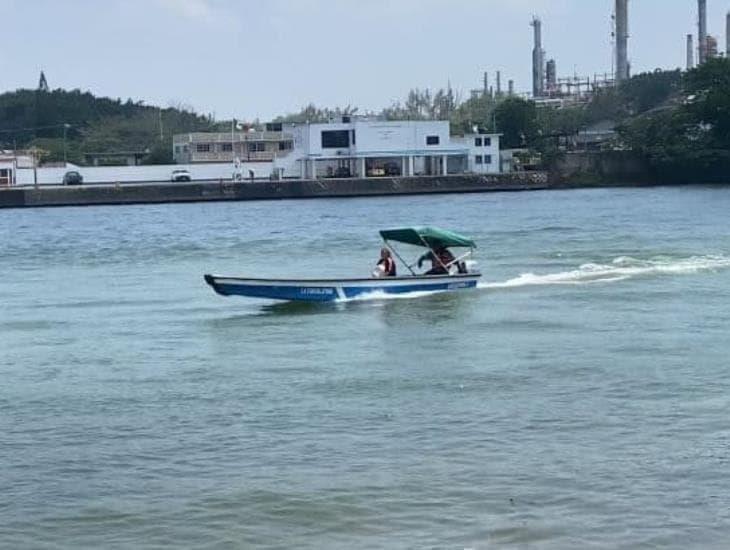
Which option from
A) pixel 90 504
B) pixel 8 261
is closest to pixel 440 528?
pixel 90 504

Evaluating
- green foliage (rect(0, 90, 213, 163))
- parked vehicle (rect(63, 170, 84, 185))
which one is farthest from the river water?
green foliage (rect(0, 90, 213, 163))

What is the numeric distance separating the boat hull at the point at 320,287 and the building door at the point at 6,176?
8977cm

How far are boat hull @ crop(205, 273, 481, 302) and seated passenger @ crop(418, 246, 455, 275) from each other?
470 millimetres

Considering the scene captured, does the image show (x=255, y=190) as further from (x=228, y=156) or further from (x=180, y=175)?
(x=228, y=156)

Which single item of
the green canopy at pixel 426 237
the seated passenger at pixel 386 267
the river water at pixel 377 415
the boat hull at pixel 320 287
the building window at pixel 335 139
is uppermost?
the building window at pixel 335 139

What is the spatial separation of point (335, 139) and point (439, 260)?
79.1 metres

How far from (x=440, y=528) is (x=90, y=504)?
3746mm

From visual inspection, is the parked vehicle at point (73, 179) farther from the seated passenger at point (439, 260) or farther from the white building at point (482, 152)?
the seated passenger at point (439, 260)

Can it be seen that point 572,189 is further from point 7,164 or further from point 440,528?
point 440,528

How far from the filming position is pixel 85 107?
166m

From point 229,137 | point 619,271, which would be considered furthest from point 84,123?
point 619,271

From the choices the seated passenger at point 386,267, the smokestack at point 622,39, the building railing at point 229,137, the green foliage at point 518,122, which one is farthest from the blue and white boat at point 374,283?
the smokestack at point 622,39

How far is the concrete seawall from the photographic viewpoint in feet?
349

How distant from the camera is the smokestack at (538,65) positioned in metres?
186
